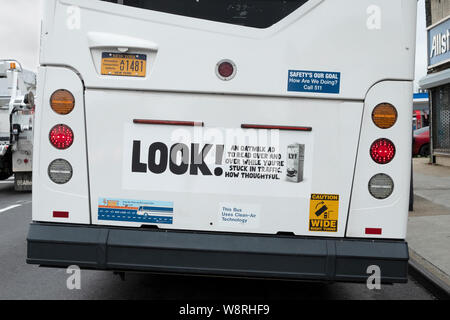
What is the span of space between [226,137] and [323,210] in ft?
2.87

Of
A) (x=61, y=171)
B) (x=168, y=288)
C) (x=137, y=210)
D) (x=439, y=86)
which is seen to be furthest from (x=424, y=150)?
(x=61, y=171)

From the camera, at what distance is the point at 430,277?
5.54 meters

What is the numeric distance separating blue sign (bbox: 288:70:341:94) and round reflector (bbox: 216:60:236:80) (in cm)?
41

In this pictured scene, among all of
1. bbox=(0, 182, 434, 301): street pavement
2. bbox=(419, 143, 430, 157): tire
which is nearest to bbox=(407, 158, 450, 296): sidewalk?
bbox=(0, 182, 434, 301): street pavement

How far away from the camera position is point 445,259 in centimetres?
627

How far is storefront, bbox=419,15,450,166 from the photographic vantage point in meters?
17.5

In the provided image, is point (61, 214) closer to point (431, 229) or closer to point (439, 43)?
point (431, 229)

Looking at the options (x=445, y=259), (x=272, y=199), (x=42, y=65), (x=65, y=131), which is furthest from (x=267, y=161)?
(x=445, y=259)

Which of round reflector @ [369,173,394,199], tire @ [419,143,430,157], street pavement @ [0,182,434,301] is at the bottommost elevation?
street pavement @ [0,182,434,301]

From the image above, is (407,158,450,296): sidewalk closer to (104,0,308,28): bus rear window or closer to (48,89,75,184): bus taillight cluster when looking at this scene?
(104,0,308,28): bus rear window

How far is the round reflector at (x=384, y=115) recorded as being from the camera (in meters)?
3.87

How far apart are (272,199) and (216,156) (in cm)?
51

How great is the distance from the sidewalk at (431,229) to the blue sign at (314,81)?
99.2 inches
